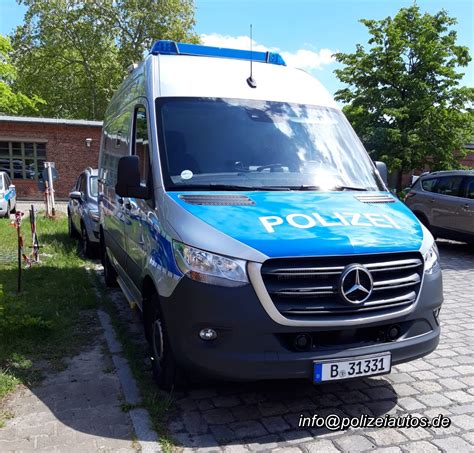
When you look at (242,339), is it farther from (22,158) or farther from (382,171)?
(22,158)

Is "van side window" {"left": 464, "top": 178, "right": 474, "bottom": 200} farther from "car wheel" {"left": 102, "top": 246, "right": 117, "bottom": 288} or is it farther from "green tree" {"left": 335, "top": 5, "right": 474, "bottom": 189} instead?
"green tree" {"left": 335, "top": 5, "right": 474, "bottom": 189}

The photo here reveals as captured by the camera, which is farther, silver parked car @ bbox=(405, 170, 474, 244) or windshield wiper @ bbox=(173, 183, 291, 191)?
silver parked car @ bbox=(405, 170, 474, 244)

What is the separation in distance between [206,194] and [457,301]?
4837 mm

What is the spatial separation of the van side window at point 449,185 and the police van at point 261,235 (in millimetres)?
7115

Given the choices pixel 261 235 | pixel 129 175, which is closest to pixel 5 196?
pixel 129 175

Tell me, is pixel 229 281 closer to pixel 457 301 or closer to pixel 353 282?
pixel 353 282

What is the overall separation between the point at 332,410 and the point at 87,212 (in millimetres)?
6659

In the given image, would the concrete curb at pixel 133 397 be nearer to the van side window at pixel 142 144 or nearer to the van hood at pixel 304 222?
the van hood at pixel 304 222

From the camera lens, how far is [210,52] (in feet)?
16.1

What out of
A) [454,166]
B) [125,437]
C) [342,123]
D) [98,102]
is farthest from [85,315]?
[98,102]

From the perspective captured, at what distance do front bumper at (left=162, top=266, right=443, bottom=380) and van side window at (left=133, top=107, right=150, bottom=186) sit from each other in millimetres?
1255

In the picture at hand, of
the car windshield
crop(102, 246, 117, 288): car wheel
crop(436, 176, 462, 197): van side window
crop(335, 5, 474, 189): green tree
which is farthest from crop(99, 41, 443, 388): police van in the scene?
crop(335, 5, 474, 189): green tree

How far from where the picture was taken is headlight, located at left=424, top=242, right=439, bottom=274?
355cm

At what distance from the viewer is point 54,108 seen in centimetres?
4138
